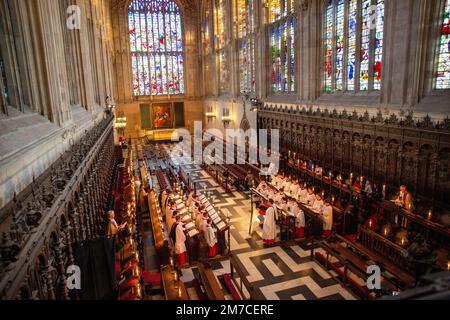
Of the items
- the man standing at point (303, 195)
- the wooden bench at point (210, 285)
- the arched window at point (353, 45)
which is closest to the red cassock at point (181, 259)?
the wooden bench at point (210, 285)

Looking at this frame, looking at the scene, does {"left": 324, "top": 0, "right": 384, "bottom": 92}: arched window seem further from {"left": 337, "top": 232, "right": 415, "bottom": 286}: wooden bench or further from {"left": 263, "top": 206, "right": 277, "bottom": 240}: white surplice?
{"left": 337, "top": 232, "right": 415, "bottom": 286}: wooden bench

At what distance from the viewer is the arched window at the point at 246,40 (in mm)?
25062

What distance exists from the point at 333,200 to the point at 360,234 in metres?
2.73

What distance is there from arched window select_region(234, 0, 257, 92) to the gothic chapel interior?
1671 millimetres

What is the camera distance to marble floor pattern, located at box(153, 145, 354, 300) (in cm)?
827

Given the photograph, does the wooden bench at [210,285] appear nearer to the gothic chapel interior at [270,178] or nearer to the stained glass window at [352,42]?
the gothic chapel interior at [270,178]

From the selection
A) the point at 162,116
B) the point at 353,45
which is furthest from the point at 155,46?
the point at 353,45

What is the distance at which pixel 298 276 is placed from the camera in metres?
9.05

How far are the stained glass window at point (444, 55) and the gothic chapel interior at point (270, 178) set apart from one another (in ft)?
0.16

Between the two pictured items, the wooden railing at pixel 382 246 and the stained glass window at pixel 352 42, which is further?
the stained glass window at pixel 352 42

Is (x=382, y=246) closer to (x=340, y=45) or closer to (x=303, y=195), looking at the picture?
(x=303, y=195)

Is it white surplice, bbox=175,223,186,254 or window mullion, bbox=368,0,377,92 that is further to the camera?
window mullion, bbox=368,0,377,92

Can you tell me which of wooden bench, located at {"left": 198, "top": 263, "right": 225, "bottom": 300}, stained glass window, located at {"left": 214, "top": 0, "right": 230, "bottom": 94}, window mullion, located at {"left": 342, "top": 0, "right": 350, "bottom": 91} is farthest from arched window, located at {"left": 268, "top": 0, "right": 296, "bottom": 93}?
wooden bench, located at {"left": 198, "top": 263, "right": 225, "bottom": 300}

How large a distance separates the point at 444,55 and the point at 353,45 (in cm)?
477
